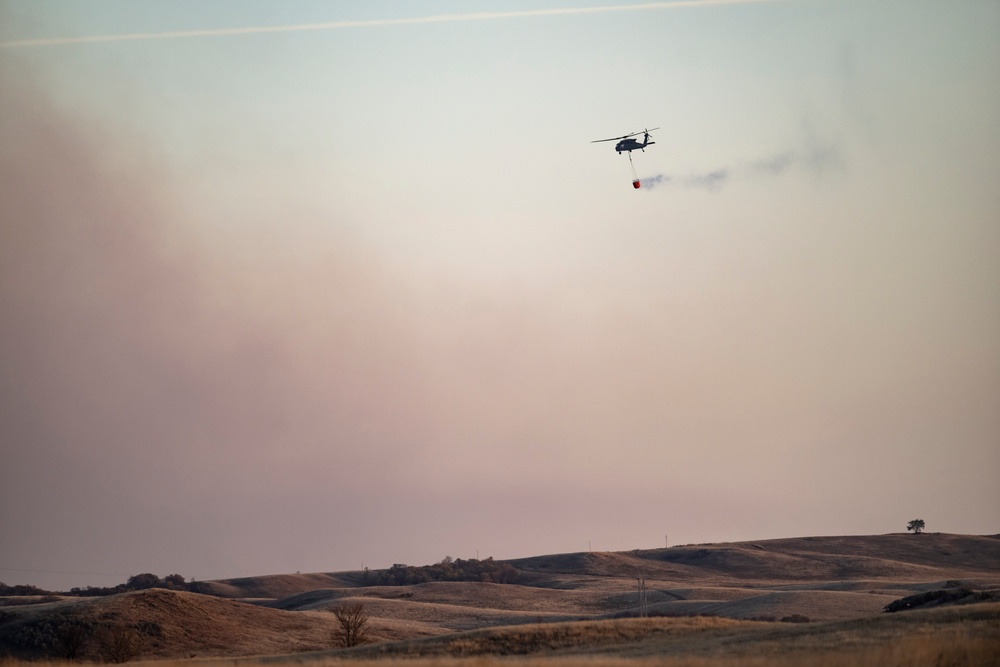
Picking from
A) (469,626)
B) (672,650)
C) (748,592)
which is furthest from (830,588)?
(672,650)

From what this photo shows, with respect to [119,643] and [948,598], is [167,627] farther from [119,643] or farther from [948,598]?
[948,598]

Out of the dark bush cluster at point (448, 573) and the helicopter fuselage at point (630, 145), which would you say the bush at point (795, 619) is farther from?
the dark bush cluster at point (448, 573)

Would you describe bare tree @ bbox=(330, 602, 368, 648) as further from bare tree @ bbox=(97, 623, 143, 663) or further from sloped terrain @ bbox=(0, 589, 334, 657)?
bare tree @ bbox=(97, 623, 143, 663)

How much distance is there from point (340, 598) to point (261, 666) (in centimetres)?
7068

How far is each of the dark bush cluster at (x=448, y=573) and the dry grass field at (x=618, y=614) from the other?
13.3 ft

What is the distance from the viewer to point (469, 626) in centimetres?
8781

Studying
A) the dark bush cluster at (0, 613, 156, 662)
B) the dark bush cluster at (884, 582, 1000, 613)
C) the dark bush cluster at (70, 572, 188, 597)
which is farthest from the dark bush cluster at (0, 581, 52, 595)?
the dark bush cluster at (884, 582, 1000, 613)

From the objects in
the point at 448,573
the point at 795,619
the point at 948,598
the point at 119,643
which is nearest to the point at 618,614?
the point at 795,619

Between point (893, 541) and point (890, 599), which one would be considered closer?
point (890, 599)

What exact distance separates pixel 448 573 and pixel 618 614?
191 ft

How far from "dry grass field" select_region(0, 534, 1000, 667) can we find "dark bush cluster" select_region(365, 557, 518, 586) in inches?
160

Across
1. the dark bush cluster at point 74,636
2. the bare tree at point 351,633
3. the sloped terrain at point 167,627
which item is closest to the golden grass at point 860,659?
the bare tree at point 351,633

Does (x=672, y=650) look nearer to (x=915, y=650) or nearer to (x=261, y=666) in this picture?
(x=915, y=650)

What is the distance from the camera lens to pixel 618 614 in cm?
9394
